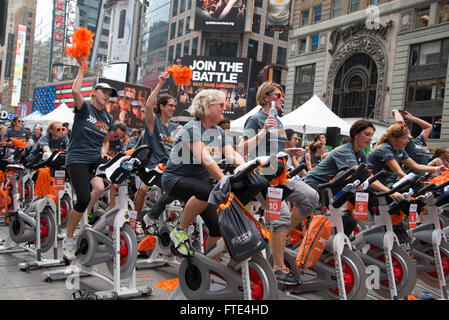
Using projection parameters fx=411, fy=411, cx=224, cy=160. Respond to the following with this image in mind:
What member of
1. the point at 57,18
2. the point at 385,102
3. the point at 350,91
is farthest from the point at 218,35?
the point at 57,18

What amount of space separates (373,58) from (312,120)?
1772 cm

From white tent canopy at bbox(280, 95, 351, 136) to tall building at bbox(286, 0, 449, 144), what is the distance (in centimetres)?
1314

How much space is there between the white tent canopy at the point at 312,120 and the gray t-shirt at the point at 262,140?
9187 mm

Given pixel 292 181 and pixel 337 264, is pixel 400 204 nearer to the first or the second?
pixel 337 264

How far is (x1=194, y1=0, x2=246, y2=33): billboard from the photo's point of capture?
49.0m

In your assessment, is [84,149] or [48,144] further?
[48,144]

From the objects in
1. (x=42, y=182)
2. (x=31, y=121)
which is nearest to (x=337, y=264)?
(x=42, y=182)

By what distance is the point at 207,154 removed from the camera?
3295 mm

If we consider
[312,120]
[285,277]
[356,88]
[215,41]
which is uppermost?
[215,41]

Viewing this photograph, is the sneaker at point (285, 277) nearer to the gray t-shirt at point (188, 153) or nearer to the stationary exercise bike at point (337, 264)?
the stationary exercise bike at point (337, 264)

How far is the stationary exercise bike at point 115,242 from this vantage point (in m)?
3.80

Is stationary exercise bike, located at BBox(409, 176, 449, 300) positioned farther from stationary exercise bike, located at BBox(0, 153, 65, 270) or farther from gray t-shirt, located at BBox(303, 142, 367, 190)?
stationary exercise bike, located at BBox(0, 153, 65, 270)
